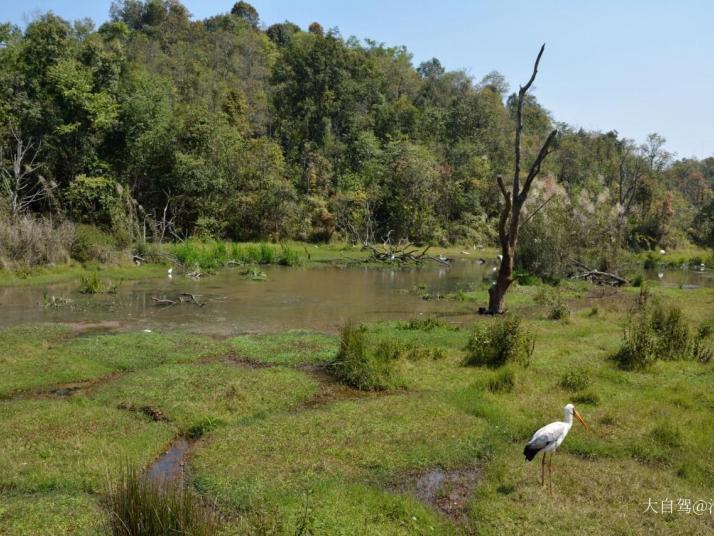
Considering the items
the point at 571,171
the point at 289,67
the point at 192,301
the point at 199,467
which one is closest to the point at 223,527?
the point at 199,467

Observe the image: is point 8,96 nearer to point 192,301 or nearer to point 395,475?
point 192,301

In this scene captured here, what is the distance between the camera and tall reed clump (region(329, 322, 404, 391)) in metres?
12.1

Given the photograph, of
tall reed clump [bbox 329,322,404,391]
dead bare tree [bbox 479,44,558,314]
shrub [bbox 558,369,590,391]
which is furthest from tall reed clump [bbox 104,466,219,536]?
dead bare tree [bbox 479,44,558,314]

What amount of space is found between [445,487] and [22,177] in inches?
1381

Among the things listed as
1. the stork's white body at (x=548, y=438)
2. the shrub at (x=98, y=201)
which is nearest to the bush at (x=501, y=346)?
the stork's white body at (x=548, y=438)

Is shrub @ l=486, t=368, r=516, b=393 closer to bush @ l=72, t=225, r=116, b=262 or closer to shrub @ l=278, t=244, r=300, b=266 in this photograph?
bush @ l=72, t=225, r=116, b=262

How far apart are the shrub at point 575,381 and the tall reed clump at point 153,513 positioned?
8.39 m

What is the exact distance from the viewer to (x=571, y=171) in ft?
226

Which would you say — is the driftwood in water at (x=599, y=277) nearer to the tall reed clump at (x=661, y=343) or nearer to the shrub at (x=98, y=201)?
the tall reed clump at (x=661, y=343)

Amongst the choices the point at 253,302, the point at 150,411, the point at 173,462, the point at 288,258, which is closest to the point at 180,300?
the point at 253,302

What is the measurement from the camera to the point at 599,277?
31031 mm

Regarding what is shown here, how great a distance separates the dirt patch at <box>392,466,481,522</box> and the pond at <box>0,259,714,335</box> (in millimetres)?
10375

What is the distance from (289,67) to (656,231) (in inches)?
1576

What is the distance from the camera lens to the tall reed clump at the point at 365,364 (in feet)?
39.9
